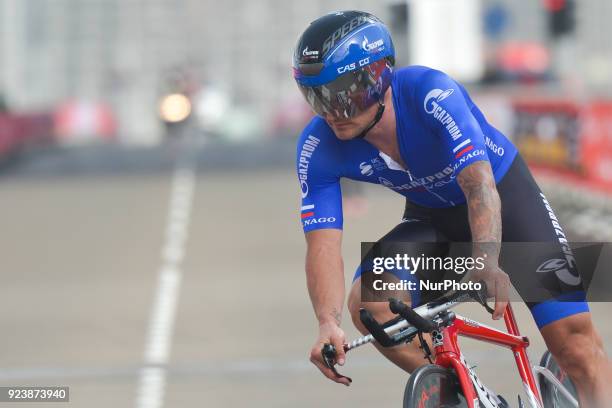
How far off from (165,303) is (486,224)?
7.66m

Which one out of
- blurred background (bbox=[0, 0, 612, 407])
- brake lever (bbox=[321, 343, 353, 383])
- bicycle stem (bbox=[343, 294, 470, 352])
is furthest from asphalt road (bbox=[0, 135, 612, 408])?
bicycle stem (bbox=[343, 294, 470, 352])

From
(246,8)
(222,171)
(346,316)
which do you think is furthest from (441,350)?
(246,8)

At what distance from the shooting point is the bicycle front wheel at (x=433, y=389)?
4.57 m

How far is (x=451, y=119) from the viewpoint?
17.3 ft

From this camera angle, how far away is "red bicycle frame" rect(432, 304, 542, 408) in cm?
475

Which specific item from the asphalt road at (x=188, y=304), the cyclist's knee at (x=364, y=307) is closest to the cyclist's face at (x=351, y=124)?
the cyclist's knee at (x=364, y=307)

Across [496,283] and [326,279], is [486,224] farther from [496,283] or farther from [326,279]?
[326,279]

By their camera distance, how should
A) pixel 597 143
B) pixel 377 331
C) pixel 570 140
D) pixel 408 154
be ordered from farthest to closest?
pixel 570 140 < pixel 597 143 < pixel 408 154 < pixel 377 331

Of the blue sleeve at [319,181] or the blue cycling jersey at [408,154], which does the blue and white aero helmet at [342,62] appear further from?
the blue sleeve at [319,181]

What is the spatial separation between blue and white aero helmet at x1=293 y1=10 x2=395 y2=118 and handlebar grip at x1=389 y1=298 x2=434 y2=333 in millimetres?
942

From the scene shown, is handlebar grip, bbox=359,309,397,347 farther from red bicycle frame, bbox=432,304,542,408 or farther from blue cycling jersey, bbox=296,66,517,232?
blue cycling jersey, bbox=296,66,517,232

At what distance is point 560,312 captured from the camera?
17.6 ft

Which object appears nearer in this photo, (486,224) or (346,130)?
(486,224)

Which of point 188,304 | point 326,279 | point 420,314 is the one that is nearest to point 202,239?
point 188,304
